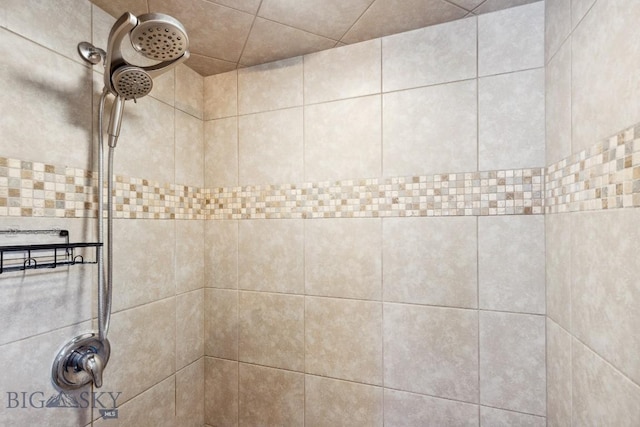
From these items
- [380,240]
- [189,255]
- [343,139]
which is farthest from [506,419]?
[189,255]

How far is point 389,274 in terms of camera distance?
120cm

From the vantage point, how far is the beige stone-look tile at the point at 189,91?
138 centimetres

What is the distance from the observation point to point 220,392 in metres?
1.46

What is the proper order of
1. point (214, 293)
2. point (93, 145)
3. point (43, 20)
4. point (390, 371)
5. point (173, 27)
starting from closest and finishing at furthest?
point (173, 27), point (43, 20), point (93, 145), point (390, 371), point (214, 293)

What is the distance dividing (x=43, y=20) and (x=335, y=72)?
951mm

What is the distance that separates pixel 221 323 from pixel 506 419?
1.19m

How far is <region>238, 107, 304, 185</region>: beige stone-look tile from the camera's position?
1353 mm

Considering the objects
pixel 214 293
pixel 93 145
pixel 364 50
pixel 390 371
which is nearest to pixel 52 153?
pixel 93 145

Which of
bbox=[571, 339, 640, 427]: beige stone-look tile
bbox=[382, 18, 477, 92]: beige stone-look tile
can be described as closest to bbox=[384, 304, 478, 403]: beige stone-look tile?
bbox=[571, 339, 640, 427]: beige stone-look tile

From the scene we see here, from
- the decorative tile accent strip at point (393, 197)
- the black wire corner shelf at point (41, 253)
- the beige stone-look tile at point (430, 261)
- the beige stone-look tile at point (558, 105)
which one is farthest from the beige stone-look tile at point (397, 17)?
the black wire corner shelf at point (41, 253)

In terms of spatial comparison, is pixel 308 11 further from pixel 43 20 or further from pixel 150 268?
pixel 150 268

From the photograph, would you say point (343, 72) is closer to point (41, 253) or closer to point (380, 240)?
point (380, 240)

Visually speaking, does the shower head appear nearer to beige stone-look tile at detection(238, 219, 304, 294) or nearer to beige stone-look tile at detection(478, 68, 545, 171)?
beige stone-look tile at detection(238, 219, 304, 294)

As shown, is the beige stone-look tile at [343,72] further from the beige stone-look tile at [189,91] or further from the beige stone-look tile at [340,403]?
the beige stone-look tile at [340,403]
